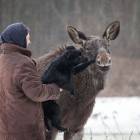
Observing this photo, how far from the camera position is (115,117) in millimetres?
10977

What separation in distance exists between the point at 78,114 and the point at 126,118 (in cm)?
381

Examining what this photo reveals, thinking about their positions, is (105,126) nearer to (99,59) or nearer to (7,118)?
(99,59)

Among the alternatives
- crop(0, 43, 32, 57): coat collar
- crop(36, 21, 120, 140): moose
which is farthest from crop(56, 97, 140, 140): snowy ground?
crop(0, 43, 32, 57): coat collar

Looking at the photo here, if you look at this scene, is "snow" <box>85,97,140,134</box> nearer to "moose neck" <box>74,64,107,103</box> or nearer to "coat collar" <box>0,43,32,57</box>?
"moose neck" <box>74,64,107,103</box>

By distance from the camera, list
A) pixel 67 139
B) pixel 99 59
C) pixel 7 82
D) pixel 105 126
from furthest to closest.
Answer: pixel 105 126 < pixel 67 139 < pixel 99 59 < pixel 7 82

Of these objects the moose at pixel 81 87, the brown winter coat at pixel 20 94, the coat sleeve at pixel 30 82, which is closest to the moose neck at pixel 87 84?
the moose at pixel 81 87

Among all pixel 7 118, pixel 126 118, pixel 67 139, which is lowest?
pixel 126 118

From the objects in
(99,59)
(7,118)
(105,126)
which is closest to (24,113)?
(7,118)

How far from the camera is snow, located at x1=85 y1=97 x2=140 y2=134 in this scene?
1014 centimetres

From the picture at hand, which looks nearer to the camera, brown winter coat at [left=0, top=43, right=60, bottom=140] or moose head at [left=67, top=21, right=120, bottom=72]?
brown winter coat at [left=0, top=43, right=60, bottom=140]

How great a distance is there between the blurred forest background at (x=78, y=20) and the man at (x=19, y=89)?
9231 mm

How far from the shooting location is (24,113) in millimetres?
5938

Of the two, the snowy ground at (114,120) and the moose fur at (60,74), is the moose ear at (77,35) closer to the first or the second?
the moose fur at (60,74)

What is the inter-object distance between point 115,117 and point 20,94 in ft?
17.3
